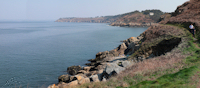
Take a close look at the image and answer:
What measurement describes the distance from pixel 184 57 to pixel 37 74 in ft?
72.6

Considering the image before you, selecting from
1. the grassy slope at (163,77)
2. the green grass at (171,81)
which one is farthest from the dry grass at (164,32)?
the green grass at (171,81)

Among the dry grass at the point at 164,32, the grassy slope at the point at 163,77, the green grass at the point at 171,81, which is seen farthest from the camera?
the dry grass at the point at 164,32

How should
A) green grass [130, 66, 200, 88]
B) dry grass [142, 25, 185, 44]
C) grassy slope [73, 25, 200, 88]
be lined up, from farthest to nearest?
dry grass [142, 25, 185, 44]
grassy slope [73, 25, 200, 88]
green grass [130, 66, 200, 88]

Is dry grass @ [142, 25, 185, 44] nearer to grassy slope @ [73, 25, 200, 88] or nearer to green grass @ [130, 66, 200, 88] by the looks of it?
grassy slope @ [73, 25, 200, 88]

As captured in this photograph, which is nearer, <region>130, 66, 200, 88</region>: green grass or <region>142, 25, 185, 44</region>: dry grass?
<region>130, 66, 200, 88</region>: green grass

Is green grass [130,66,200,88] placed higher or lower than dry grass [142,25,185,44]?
lower

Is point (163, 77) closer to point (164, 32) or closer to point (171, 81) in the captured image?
point (171, 81)

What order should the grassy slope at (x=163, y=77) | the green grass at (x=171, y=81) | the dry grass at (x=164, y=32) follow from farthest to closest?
the dry grass at (x=164, y=32) → the grassy slope at (x=163, y=77) → the green grass at (x=171, y=81)

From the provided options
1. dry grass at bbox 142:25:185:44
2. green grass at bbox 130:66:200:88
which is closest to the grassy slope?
green grass at bbox 130:66:200:88

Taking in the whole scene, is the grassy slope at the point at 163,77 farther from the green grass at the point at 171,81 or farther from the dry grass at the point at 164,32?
the dry grass at the point at 164,32

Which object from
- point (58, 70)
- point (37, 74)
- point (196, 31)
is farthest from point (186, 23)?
point (37, 74)

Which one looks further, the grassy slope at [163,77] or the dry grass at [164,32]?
the dry grass at [164,32]

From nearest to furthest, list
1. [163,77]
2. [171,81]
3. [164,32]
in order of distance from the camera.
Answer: [171,81] < [163,77] < [164,32]

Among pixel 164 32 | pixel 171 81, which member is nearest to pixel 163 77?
pixel 171 81
